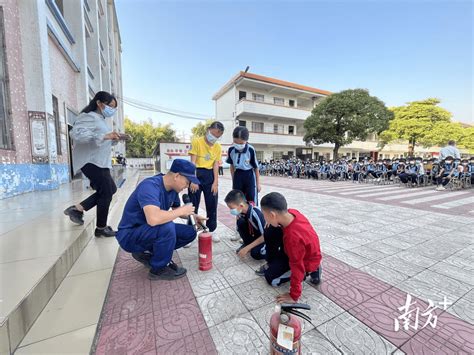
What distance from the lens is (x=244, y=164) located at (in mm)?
2898

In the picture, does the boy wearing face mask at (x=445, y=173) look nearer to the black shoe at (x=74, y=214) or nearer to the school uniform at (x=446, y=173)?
the school uniform at (x=446, y=173)

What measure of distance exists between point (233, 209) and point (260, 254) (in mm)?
617

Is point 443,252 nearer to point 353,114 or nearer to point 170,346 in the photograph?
point 170,346

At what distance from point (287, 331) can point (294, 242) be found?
2.08 feet

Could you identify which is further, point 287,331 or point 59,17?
point 59,17

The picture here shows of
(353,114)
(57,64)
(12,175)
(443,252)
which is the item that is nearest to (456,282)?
(443,252)

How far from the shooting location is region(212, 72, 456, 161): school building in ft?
70.3

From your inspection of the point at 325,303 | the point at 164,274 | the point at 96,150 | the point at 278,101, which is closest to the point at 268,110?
the point at 278,101

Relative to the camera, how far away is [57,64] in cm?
677

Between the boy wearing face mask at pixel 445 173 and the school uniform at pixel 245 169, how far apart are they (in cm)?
907

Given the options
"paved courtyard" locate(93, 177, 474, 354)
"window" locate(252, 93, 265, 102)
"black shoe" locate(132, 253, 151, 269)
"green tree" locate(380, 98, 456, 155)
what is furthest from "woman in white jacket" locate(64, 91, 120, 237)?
"green tree" locate(380, 98, 456, 155)

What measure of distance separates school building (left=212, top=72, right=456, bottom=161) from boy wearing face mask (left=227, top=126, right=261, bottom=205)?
61.1 feet

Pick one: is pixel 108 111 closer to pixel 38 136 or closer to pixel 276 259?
pixel 276 259

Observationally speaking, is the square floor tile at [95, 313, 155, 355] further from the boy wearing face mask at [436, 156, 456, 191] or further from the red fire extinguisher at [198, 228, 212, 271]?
the boy wearing face mask at [436, 156, 456, 191]
